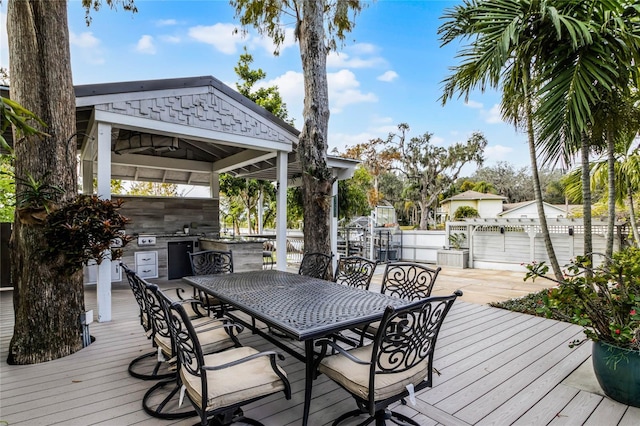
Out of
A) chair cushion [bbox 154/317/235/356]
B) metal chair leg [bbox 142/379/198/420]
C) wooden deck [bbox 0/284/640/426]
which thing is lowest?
wooden deck [bbox 0/284/640/426]

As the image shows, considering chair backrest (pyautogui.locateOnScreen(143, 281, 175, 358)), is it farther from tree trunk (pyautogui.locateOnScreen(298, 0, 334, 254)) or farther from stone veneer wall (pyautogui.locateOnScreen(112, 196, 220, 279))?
stone veneer wall (pyautogui.locateOnScreen(112, 196, 220, 279))

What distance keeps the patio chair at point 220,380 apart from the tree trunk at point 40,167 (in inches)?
78.8

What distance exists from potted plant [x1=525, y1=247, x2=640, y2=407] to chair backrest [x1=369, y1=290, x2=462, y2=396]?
1.10m

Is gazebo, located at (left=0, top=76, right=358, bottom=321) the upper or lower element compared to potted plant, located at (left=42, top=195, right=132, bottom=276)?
upper

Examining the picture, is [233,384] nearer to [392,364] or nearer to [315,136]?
[392,364]

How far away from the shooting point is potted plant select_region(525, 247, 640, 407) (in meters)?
2.25

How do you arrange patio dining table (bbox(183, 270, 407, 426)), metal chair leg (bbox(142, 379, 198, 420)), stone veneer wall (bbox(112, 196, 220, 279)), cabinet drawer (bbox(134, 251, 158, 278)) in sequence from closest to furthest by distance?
patio dining table (bbox(183, 270, 407, 426)), metal chair leg (bbox(142, 379, 198, 420)), cabinet drawer (bbox(134, 251, 158, 278)), stone veneer wall (bbox(112, 196, 220, 279))

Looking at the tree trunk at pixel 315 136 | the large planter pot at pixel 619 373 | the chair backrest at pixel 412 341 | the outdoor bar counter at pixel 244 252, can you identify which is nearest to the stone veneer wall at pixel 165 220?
the outdoor bar counter at pixel 244 252

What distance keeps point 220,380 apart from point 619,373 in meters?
2.81

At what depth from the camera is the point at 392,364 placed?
1863 mm

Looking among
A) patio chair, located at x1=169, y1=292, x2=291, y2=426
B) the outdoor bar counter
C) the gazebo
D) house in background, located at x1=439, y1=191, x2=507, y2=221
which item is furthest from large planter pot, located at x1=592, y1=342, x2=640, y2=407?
house in background, located at x1=439, y1=191, x2=507, y2=221

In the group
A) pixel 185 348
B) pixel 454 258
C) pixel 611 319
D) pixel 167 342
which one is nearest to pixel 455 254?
pixel 454 258

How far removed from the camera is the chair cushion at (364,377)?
1.72 meters

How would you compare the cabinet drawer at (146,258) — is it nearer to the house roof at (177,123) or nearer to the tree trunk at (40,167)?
the house roof at (177,123)
